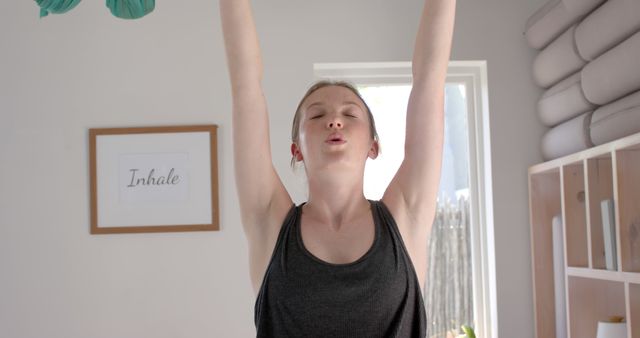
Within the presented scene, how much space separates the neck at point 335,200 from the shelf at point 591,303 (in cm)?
196

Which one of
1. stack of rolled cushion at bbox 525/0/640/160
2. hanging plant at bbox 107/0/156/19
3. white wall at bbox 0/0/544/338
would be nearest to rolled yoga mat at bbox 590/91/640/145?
stack of rolled cushion at bbox 525/0/640/160

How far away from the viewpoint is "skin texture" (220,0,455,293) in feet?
4.98

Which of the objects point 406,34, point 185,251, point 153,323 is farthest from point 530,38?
point 153,323

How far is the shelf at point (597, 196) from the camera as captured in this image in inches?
119

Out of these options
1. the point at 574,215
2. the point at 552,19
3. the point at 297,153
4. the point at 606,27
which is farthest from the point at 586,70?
the point at 297,153

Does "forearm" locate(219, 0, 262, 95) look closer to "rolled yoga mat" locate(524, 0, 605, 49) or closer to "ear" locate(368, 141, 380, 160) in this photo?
"ear" locate(368, 141, 380, 160)

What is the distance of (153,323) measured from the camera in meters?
3.67

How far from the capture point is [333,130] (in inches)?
59.7

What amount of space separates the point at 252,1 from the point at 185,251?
3.76 ft

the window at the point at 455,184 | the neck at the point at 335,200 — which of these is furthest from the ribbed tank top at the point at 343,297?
the window at the point at 455,184

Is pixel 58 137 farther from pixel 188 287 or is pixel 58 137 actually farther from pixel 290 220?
pixel 290 220

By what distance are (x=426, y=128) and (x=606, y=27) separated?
5.03 ft

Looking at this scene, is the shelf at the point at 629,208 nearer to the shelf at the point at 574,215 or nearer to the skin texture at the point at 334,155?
the shelf at the point at 574,215

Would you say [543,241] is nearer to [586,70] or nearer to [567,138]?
[567,138]
